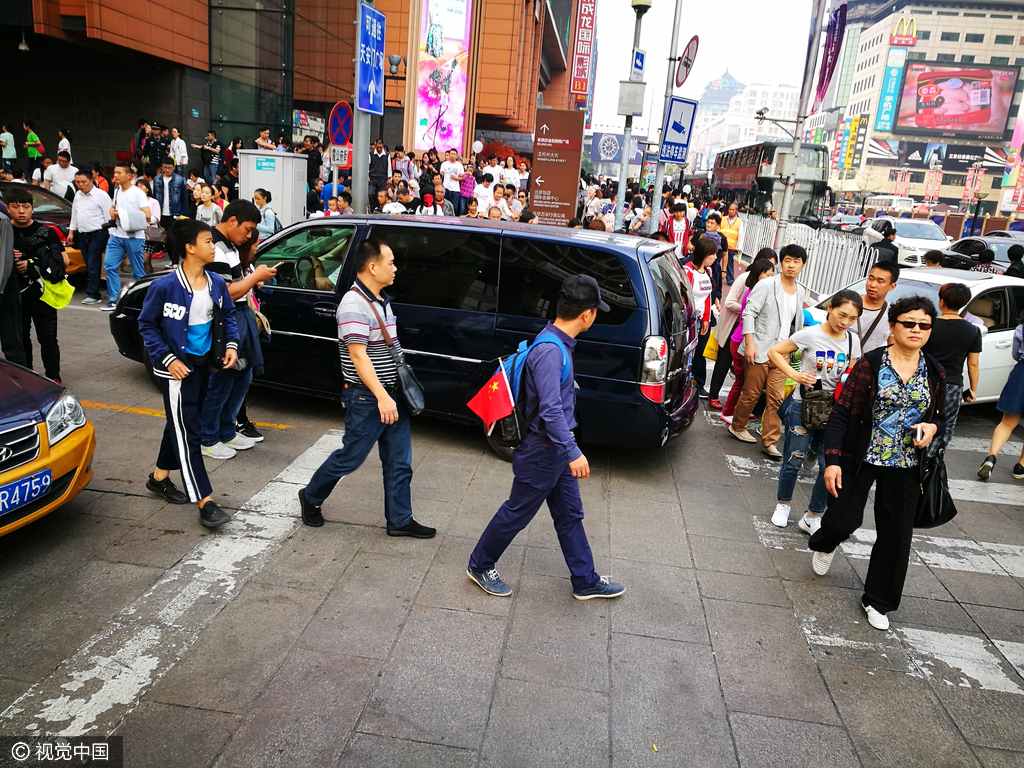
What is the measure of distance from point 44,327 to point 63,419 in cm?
284

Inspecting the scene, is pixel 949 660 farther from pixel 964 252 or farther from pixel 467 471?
pixel 964 252

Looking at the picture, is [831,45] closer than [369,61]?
No

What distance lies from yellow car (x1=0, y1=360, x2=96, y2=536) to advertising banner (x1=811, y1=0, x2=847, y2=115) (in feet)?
63.9

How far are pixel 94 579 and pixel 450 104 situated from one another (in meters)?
28.2

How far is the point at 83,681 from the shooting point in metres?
3.20

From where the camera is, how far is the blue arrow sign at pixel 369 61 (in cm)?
878

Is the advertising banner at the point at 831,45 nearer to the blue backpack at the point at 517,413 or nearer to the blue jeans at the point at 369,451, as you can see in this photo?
the blue jeans at the point at 369,451

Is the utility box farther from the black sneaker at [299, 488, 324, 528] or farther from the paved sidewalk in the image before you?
the black sneaker at [299, 488, 324, 528]

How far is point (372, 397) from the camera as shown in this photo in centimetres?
425

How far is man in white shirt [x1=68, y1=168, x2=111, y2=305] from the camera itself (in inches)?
398

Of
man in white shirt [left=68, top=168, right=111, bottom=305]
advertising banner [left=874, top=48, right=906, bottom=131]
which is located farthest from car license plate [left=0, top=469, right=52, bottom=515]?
advertising banner [left=874, top=48, right=906, bottom=131]

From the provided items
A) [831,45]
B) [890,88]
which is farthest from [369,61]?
[890,88]

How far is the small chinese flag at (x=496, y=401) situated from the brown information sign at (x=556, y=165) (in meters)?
12.5

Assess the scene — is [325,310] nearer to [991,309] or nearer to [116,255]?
[116,255]
